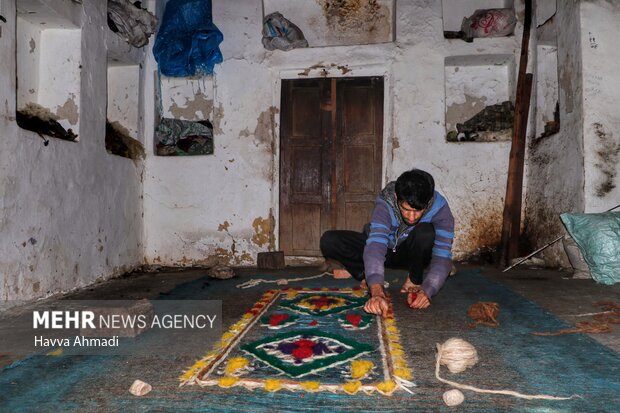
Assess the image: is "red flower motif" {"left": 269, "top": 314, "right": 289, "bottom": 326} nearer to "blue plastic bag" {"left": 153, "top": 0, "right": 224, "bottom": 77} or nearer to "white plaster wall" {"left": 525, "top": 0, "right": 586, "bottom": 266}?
"white plaster wall" {"left": 525, "top": 0, "right": 586, "bottom": 266}

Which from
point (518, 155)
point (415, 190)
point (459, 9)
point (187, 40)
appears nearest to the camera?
point (415, 190)

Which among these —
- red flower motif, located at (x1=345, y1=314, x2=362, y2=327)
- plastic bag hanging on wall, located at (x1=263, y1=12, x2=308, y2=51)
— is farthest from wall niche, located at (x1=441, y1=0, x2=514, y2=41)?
red flower motif, located at (x1=345, y1=314, x2=362, y2=327)

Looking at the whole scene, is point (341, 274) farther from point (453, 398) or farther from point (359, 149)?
point (453, 398)

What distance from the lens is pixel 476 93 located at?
546 cm

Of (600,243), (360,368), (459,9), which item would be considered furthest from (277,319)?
(459,9)

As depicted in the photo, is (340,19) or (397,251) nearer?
(397,251)

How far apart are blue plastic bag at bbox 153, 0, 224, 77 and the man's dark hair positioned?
146 inches

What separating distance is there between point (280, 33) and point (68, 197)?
9.68 ft

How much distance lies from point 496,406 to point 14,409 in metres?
1.61

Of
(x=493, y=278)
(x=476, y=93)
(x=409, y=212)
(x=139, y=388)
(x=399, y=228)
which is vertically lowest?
(x=493, y=278)

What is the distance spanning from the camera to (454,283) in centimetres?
383

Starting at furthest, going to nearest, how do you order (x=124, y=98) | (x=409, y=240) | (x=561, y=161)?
(x=124, y=98) → (x=561, y=161) → (x=409, y=240)

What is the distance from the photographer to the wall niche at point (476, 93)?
206 inches

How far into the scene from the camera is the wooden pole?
16.3 feet
